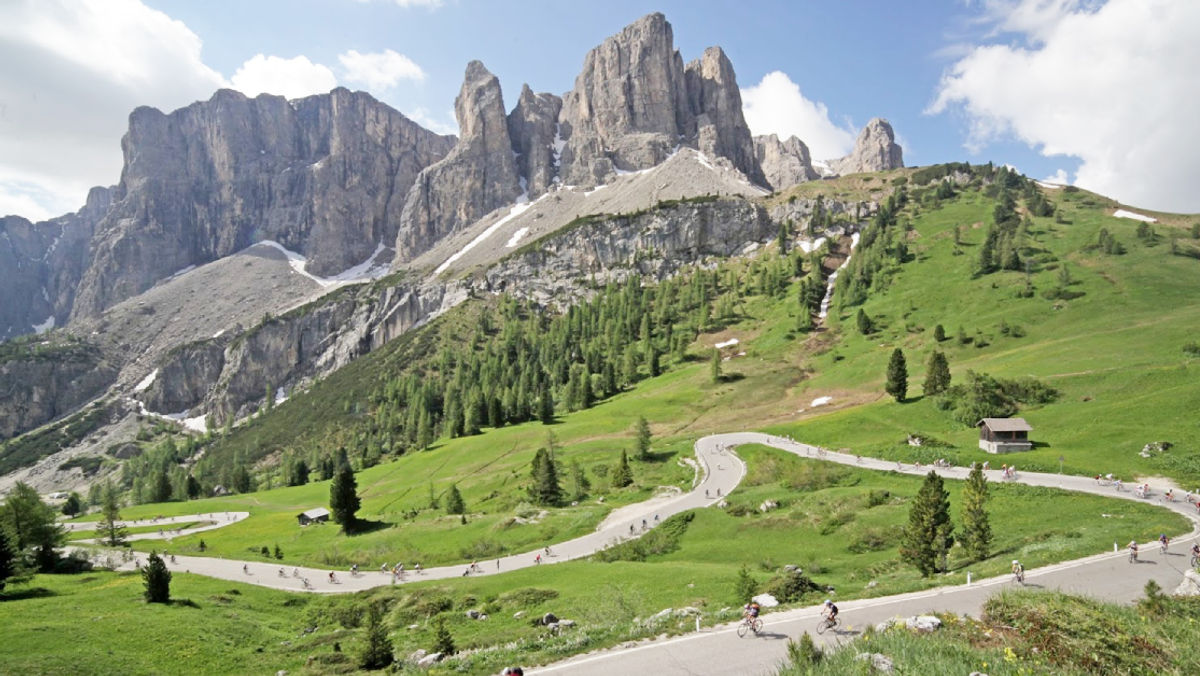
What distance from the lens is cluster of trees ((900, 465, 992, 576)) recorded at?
32.2m

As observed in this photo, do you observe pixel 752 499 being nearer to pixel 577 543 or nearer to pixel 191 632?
pixel 577 543

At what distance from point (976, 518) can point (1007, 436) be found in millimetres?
37147

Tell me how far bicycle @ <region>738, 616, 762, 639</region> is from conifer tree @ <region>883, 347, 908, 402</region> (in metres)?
74.5

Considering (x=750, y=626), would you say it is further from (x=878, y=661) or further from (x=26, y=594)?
(x=26, y=594)

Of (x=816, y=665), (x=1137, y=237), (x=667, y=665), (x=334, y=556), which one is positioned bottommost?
(x=334, y=556)

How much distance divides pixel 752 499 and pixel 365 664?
4149 cm

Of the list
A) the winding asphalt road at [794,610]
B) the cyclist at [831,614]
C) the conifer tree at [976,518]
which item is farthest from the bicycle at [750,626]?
the conifer tree at [976,518]

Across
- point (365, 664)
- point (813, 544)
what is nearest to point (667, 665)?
point (365, 664)

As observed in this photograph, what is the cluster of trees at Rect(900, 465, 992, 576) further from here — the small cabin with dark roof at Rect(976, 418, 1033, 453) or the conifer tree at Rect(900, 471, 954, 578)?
the small cabin with dark roof at Rect(976, 418, 1033, 453)

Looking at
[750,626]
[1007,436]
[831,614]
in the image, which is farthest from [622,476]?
[831,614]

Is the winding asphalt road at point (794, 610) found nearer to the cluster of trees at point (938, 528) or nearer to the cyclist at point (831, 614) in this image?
the cyclist at point (831, 614)

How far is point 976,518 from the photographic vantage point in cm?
3441

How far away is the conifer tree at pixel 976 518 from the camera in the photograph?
34219 mm

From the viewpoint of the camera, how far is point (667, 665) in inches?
800
